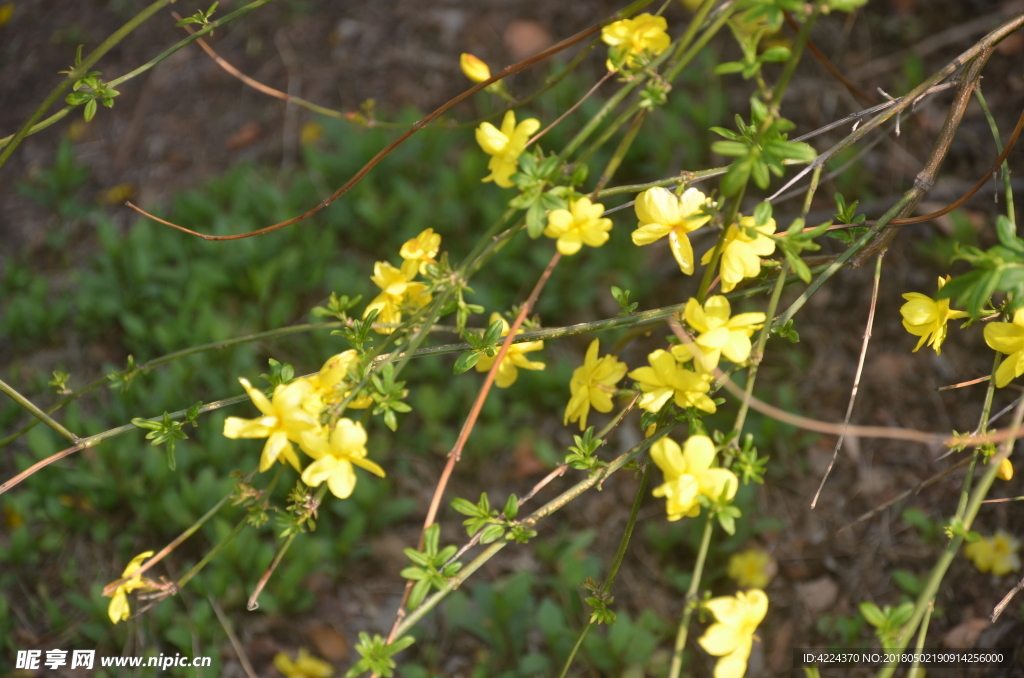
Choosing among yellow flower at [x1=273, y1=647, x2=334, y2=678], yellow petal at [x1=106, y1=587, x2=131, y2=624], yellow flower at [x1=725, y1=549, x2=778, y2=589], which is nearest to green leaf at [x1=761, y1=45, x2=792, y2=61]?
yellow petal at [x1=106, y1=587, x2=131, y2=624]

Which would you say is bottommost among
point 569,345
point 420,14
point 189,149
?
point 569,345

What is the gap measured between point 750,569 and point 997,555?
64 cm

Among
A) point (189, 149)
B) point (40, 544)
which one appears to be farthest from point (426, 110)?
point (40, 544)

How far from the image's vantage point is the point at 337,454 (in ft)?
3.05

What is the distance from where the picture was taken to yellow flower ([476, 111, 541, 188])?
1028mm

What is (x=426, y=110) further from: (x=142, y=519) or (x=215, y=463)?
(x=142, y=519)

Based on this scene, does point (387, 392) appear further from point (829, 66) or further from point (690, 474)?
point (829, 66)

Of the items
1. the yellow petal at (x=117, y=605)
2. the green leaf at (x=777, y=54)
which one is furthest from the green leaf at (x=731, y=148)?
the yellow petal at (x=117, y=605)

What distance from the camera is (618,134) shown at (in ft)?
9.63

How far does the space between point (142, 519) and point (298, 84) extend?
6.86 ft

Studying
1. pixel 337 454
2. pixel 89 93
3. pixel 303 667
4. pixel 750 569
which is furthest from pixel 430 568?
pixel 750 569

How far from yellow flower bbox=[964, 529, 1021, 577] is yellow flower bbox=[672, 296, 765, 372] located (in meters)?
1.46

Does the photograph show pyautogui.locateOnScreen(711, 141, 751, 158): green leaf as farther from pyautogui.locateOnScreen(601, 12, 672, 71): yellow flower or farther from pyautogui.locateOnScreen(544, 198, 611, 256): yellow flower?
pyautogui.locateOnScreen(601, 12, 672, 71): yellow flower

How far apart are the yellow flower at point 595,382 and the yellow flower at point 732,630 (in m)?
0.33
